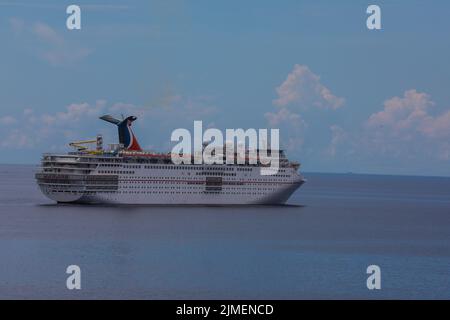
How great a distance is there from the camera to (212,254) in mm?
52938

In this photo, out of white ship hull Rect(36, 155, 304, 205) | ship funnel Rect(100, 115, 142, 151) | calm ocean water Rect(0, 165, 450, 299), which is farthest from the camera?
ship funnel Rect(100, 115, 142, 151)

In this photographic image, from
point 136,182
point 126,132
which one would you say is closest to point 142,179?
point 136,182

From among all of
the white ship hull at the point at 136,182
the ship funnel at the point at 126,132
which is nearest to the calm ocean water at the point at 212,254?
the white ship hull at the point at 136,182

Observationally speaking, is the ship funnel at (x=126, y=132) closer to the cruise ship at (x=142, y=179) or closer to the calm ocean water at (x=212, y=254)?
the cruise ship at (x=142, y=179)

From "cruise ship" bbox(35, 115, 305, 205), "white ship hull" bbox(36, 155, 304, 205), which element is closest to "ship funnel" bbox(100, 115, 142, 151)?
"cruise ship" bbox(35, 115, 305, 205)

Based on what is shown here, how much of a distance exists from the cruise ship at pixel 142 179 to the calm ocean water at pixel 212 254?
1.50m

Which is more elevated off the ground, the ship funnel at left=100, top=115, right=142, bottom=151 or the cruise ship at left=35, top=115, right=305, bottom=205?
the ship funnel at left=100, top=115, right=142, bottom=151

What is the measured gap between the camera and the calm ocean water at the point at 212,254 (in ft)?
137

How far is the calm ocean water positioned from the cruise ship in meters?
1.50

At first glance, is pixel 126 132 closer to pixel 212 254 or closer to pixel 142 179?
pixel 142 179

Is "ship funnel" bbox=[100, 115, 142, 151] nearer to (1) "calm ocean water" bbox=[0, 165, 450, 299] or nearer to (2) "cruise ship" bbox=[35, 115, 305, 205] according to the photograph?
(2) "cruise ship" bbox=[35, 115, 305, 205]

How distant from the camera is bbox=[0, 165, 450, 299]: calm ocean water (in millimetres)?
41688
